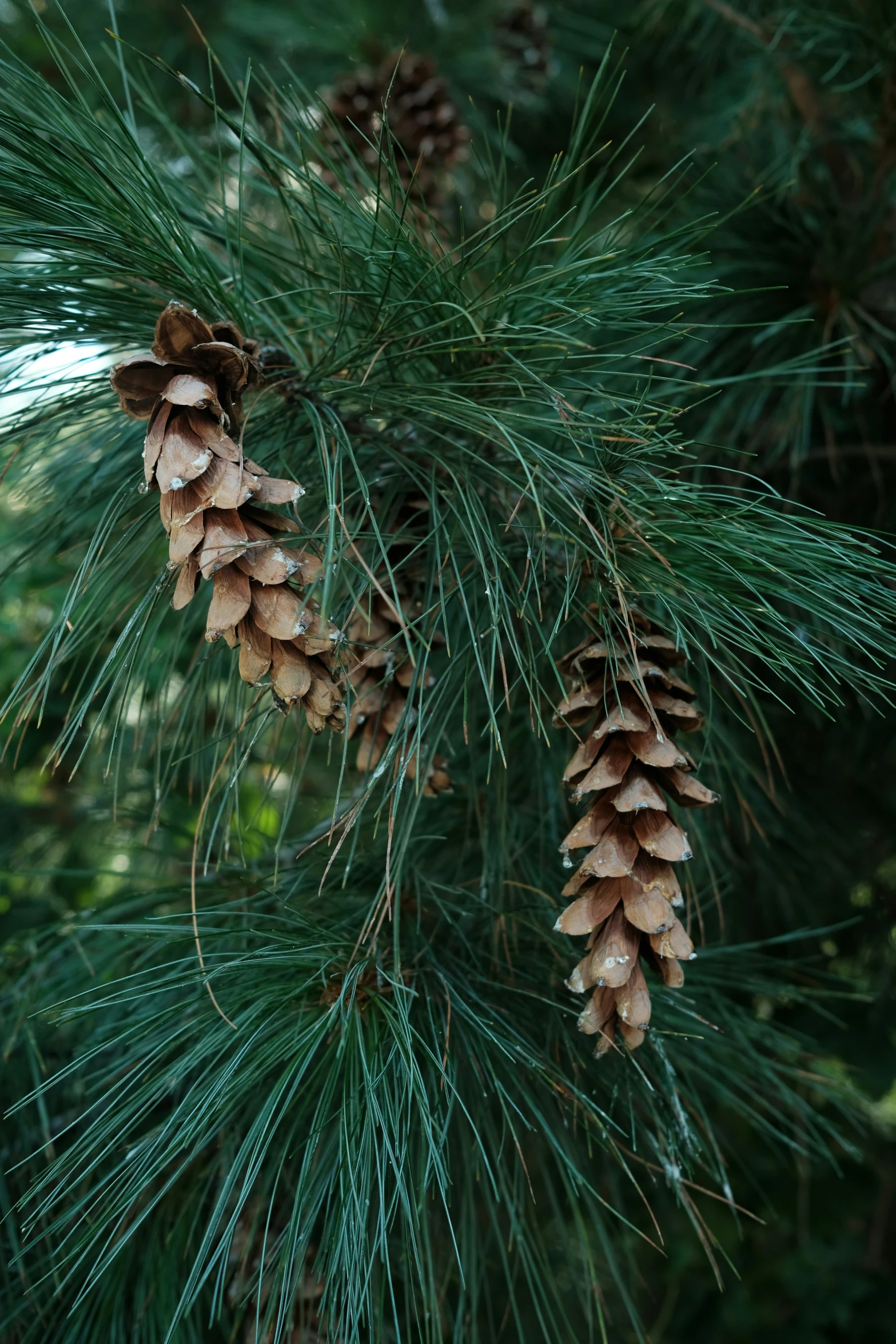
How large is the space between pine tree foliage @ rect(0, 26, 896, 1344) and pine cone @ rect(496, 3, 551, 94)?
676 millimetres

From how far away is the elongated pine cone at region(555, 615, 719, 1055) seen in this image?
46 centimetres

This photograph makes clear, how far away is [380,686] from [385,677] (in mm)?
55

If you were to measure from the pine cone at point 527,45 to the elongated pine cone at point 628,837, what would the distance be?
0.99 m

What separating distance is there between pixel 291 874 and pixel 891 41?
0.86 m

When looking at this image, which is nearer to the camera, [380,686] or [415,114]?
[380,686]

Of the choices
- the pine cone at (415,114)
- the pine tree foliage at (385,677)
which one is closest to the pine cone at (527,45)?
the pine cone at (415,114)

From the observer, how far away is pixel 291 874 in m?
0.64

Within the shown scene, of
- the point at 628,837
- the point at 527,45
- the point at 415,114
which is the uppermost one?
the point at 527,45

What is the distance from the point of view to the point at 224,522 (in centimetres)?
44

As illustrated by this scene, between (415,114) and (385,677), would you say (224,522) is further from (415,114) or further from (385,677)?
(415,114)

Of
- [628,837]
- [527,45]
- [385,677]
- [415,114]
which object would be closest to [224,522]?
[385,677]

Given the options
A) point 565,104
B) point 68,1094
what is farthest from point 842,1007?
point 565,104

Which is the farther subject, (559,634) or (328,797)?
(328,797)

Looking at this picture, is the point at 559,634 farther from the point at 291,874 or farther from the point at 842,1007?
the point at 842,1007
